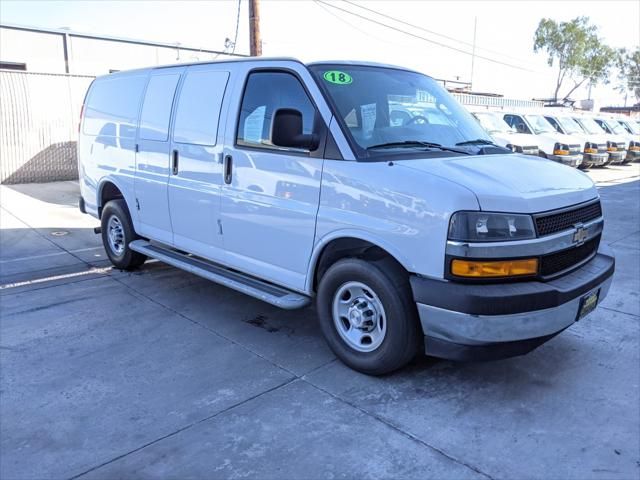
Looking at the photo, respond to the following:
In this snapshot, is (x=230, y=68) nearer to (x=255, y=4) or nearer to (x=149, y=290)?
(x=149, y=290)

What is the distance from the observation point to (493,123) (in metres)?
16.2

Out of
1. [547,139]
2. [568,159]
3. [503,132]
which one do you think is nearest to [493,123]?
[503,132]

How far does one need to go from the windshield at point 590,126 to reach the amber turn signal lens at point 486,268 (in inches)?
750

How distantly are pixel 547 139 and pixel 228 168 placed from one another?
14.6 m

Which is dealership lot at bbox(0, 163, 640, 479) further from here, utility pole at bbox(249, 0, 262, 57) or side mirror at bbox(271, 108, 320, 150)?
utility pole at bbox(249, 0, 262, 57)

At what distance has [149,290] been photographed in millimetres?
5797

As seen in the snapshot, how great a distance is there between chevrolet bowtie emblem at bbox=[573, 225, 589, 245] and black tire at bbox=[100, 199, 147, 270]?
4.55m

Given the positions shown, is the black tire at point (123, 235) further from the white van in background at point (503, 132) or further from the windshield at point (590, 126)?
the windshield at point (590, 126)

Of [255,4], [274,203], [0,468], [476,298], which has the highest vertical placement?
[255,4]

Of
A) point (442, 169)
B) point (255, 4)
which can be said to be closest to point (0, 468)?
point (442, 169)

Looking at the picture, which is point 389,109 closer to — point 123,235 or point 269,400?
point 269,400

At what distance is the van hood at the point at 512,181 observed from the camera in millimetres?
3264

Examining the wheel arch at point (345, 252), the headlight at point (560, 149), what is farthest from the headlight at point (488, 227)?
the headlight at point (560, 149)

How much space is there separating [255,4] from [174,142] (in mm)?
8498
